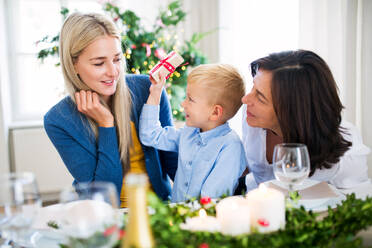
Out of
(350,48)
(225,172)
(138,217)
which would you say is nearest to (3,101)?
(225,172)

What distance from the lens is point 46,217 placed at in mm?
1096

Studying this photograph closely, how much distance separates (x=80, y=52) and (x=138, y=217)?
113 cm

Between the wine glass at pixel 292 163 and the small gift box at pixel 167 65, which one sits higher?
the small gift box at pixel 167 65

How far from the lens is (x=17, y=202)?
821mm

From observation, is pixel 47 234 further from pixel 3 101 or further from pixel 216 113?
pixel 3 101

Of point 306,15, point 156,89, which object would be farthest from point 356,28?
point 156,89

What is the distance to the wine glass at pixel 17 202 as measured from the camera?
811 millimetres

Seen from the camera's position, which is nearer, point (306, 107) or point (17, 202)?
point (17, 202)

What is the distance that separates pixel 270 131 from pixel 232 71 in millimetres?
332

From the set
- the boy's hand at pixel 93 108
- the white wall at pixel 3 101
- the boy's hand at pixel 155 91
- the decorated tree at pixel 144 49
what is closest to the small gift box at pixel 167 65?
the boy's hand at pixel 155 91

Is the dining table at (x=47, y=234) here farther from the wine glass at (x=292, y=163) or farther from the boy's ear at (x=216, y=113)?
the boy's ear at (x=216, y=113)

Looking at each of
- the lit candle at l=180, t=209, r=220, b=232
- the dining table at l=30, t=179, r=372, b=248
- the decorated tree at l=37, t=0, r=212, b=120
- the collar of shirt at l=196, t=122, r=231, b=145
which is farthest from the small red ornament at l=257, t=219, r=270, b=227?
the decorated tree at l=37, t=0, r=212, b=120

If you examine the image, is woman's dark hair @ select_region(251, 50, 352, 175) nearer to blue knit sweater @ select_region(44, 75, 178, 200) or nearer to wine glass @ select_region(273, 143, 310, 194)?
wine glass @ select_region(273, 143, 310, 194)

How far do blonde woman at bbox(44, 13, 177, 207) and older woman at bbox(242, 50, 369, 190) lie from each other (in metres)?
0.62
